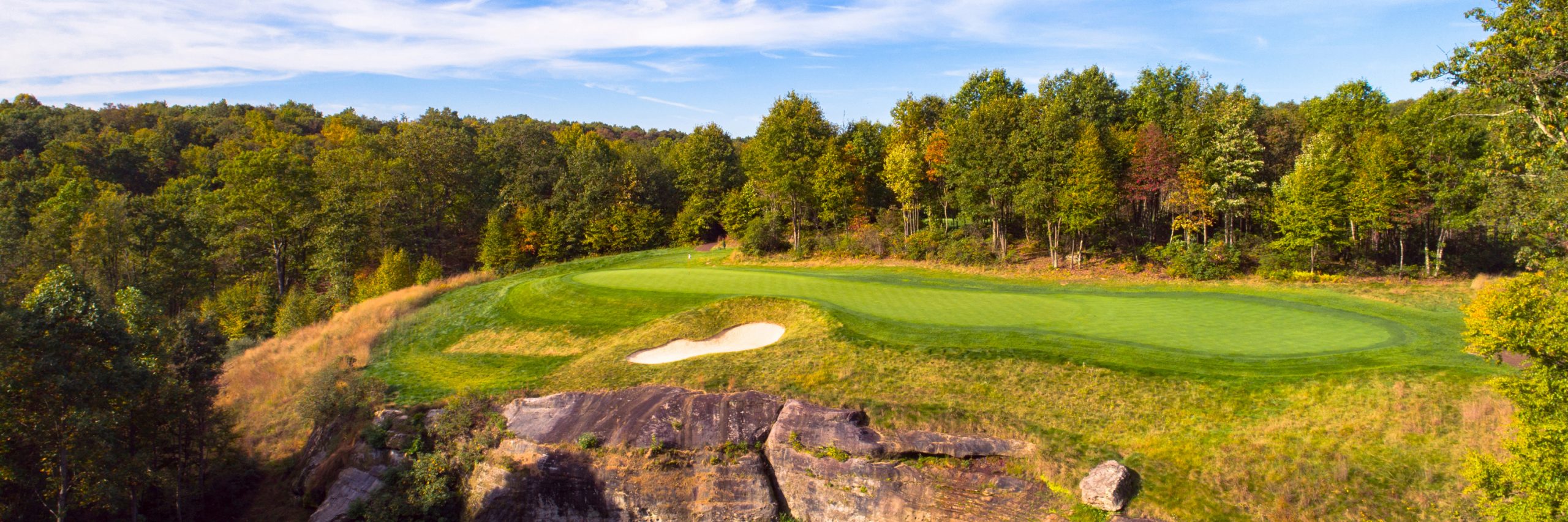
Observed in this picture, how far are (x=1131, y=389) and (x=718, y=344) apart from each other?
40.6 feet

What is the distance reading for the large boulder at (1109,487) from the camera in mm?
12781

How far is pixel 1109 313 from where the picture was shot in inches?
881

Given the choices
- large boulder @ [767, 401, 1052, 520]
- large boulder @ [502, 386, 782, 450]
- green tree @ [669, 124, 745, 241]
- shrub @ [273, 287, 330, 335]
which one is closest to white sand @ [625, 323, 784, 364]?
large boulder @ [502, 386, 782, 450]

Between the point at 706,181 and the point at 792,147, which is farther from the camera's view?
the point at 706,181

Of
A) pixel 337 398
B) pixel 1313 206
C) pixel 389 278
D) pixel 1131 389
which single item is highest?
pixel 1313 206

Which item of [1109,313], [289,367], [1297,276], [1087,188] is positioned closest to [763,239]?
[1087,188]

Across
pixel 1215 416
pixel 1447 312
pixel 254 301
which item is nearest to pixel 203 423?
pixel 1215 416

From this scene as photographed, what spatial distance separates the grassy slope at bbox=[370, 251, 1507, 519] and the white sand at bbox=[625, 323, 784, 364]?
1.93 feet

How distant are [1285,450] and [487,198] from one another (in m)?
69.3

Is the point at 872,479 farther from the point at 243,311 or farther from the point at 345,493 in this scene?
the point at 243,311

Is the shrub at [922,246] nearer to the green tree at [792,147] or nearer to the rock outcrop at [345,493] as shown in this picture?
the green tree at [792,147]

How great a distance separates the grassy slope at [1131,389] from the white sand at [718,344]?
0.59m

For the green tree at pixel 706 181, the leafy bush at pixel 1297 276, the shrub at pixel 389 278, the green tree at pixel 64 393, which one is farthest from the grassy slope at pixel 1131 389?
the green tree at pixel 706 181

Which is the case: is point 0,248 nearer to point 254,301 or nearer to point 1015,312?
point 254,301
